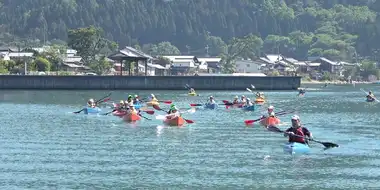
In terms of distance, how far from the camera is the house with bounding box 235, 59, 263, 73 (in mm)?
179000

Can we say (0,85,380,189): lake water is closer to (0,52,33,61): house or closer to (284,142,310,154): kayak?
(284,142,310,154): kayak

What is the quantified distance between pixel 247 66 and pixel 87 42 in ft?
144

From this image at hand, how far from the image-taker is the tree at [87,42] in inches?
5655

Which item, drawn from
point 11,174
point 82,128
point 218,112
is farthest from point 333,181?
point 218,112

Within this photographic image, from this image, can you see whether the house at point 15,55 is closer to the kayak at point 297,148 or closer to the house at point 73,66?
the house at point 73,66

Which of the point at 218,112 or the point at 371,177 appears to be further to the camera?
the point at 218,112

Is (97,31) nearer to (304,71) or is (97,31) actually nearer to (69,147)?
(304,71)

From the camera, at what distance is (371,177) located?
33.5 metres

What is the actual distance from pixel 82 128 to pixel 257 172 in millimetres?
19245

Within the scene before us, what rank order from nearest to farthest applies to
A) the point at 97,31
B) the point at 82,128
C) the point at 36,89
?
1. the point at 82,128
2. the point at 36,89
3. the point at 97,31

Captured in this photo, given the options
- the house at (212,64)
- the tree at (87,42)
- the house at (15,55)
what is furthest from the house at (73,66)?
the house at (212,64)

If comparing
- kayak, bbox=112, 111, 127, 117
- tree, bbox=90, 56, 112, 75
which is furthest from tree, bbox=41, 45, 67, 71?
kayak, bbox=112, 111, 127, 117

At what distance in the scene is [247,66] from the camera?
18000 cm

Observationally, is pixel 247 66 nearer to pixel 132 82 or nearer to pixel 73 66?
pixel 73 66
